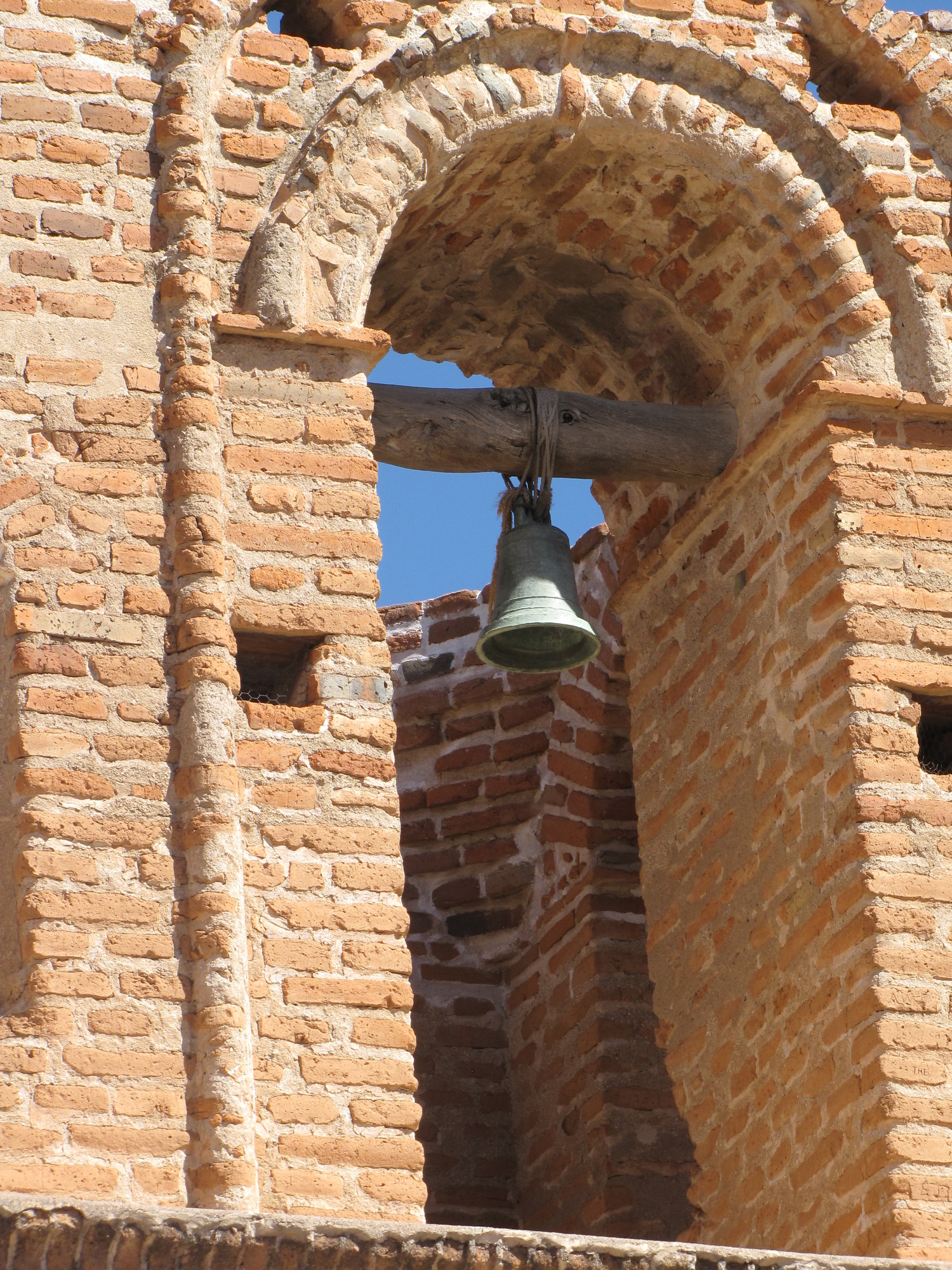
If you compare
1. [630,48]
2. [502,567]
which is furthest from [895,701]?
[630,48]

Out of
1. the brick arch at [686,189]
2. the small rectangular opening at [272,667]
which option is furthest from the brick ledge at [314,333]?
the small rectangular opening at [272,667]

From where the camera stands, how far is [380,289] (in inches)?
289

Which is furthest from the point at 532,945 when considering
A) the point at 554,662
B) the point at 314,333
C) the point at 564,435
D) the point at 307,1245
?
the point at 307,1245

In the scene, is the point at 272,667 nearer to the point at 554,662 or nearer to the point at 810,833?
the point at 554,662

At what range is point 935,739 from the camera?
6.53m

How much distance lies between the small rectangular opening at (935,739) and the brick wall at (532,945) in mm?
A: 2096

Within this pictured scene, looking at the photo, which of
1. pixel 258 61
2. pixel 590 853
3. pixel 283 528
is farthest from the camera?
pixel 590 853

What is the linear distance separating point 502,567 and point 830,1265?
2401mm

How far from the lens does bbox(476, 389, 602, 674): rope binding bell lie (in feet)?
21.1

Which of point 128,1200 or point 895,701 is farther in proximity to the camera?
point 895,701

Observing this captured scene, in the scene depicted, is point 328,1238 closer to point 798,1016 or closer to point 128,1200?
point 128,1200

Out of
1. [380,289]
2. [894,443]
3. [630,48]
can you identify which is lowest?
[894,443]

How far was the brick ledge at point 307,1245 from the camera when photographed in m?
4.55

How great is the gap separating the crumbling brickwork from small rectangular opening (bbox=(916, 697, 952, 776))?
0.05 ft
